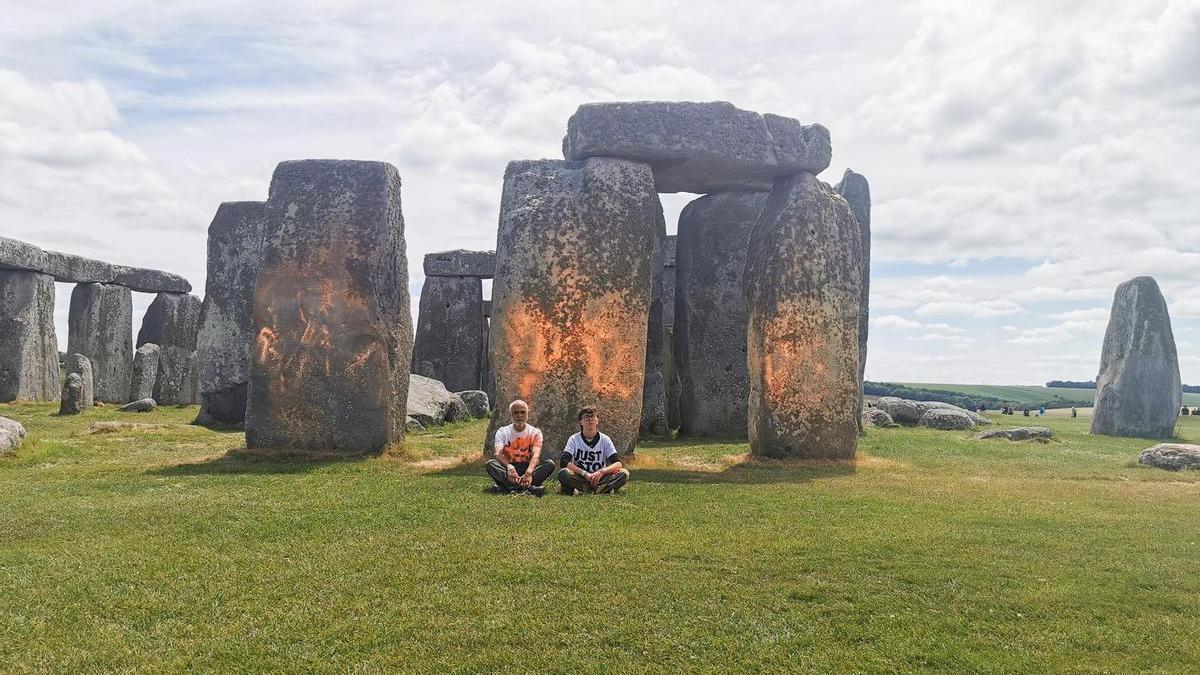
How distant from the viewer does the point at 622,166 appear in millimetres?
10906

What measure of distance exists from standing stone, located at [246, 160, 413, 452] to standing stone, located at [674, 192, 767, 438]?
5.52 meters

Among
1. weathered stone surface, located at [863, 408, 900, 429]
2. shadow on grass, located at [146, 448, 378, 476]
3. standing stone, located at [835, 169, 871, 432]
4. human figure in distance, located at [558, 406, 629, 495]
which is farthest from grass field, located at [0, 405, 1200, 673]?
weathered stone surface, located at [863, 408, 900, 429]

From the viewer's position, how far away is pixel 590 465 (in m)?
8.16

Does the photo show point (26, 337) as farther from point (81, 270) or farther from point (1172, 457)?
point (1172, 457)

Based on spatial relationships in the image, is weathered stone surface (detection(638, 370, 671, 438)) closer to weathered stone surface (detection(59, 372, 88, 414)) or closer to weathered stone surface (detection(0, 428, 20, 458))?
weathered stone surface (detection(0, 428, 20, 458))

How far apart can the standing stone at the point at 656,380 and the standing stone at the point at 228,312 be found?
6243mm

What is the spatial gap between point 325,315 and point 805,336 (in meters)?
5.37

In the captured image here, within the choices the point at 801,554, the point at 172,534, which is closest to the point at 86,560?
the point at 172,534

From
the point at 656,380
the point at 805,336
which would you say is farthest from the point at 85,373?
the point at 805,336

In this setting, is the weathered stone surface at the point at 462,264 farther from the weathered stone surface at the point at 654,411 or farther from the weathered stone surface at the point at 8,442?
the weathered stone surface at the point at 8,442

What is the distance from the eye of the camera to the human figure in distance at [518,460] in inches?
314

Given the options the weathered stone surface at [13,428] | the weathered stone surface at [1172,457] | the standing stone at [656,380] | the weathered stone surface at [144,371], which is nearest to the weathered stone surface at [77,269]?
the weathered stone surface at [144,371]

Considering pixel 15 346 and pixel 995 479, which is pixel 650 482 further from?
pixel 15 346

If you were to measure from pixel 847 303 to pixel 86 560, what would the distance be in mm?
8239
